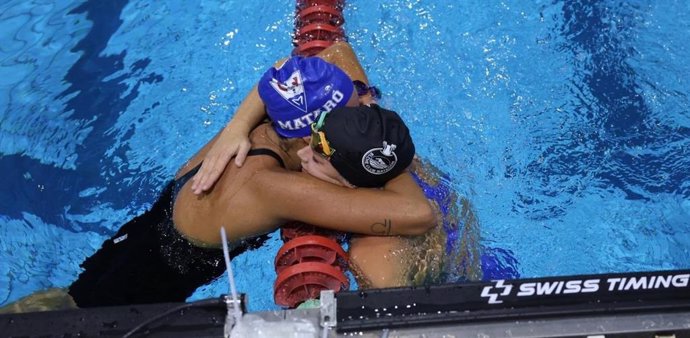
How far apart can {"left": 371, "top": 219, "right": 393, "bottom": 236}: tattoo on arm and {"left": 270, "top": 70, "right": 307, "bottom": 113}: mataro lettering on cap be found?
640 mm

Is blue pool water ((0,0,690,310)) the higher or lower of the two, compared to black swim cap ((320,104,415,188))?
lower

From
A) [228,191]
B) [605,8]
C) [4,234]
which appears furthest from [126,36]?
[605,8]

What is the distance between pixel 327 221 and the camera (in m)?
3.12

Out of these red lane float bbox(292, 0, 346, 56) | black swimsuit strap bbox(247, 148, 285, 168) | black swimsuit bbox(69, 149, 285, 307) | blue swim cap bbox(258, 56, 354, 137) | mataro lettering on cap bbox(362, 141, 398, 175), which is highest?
blue swim cap bbox(258, 56, 354, 137)

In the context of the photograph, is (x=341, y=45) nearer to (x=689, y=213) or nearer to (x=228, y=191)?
(x=228, y=191)

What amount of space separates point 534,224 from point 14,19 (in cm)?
425

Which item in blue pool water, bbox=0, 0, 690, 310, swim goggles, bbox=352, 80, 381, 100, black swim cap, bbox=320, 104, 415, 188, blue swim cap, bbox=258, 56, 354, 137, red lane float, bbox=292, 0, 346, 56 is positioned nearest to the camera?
black swim cap, bbox=320, 104, 415, 188

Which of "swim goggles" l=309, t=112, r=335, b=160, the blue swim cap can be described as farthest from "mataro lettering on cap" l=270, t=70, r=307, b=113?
"swim goggles" l=309, t=112, r=335, b=160

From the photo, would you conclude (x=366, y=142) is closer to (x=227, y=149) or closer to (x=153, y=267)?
(x=227, y=149)

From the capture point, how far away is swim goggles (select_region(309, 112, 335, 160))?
3.09 meters

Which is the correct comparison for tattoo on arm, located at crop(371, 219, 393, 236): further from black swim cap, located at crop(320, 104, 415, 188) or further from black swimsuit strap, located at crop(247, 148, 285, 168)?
black swimsuit strap, located at crop(247, 148, 285, 168)

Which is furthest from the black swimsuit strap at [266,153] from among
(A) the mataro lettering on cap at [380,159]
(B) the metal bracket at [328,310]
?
(B) the metal bracket at [328,310]

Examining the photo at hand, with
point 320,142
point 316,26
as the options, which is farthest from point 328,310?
point 316,26

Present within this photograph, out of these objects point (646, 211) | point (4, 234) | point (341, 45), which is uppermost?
point (341, 45)
